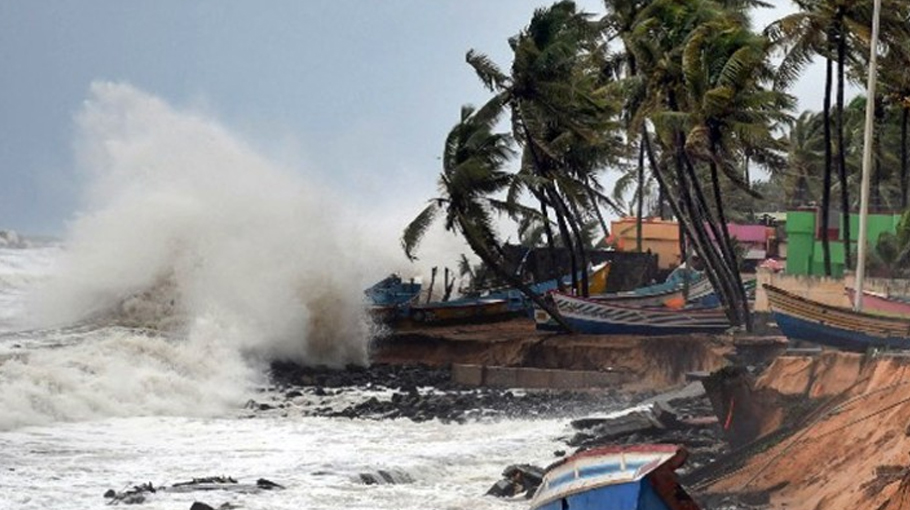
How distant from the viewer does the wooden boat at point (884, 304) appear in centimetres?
2645

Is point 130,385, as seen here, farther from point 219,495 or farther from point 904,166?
point 904,166

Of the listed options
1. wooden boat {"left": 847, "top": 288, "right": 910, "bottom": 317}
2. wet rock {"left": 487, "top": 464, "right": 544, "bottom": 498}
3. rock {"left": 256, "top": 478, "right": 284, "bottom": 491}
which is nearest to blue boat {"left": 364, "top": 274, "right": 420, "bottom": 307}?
wooden boat {"left": 847, "top": 288, "right": 910, "bottom": 317}

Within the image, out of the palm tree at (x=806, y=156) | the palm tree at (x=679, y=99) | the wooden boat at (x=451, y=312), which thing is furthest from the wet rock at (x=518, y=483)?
the palm tree at (x=806, y=156)

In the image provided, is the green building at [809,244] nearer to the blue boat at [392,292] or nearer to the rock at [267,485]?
Answer: the blue boat at [392,292]

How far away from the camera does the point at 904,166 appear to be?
39812mm

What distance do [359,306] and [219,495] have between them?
21.1m

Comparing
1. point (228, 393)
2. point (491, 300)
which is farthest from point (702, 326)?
point (228, 393)

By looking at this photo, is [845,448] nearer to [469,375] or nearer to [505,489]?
[505,489]

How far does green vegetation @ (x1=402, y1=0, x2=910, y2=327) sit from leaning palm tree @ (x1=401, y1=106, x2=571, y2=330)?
40 millimetres

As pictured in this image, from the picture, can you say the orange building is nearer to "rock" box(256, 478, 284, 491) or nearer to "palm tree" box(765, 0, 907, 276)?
"palm tree" box(765, 0, 907, 276)

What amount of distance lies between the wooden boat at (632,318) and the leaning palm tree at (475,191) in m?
0.43

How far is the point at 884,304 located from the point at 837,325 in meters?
4.23

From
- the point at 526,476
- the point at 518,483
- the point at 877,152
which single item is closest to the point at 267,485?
the point at 518,483

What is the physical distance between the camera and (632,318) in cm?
3266
